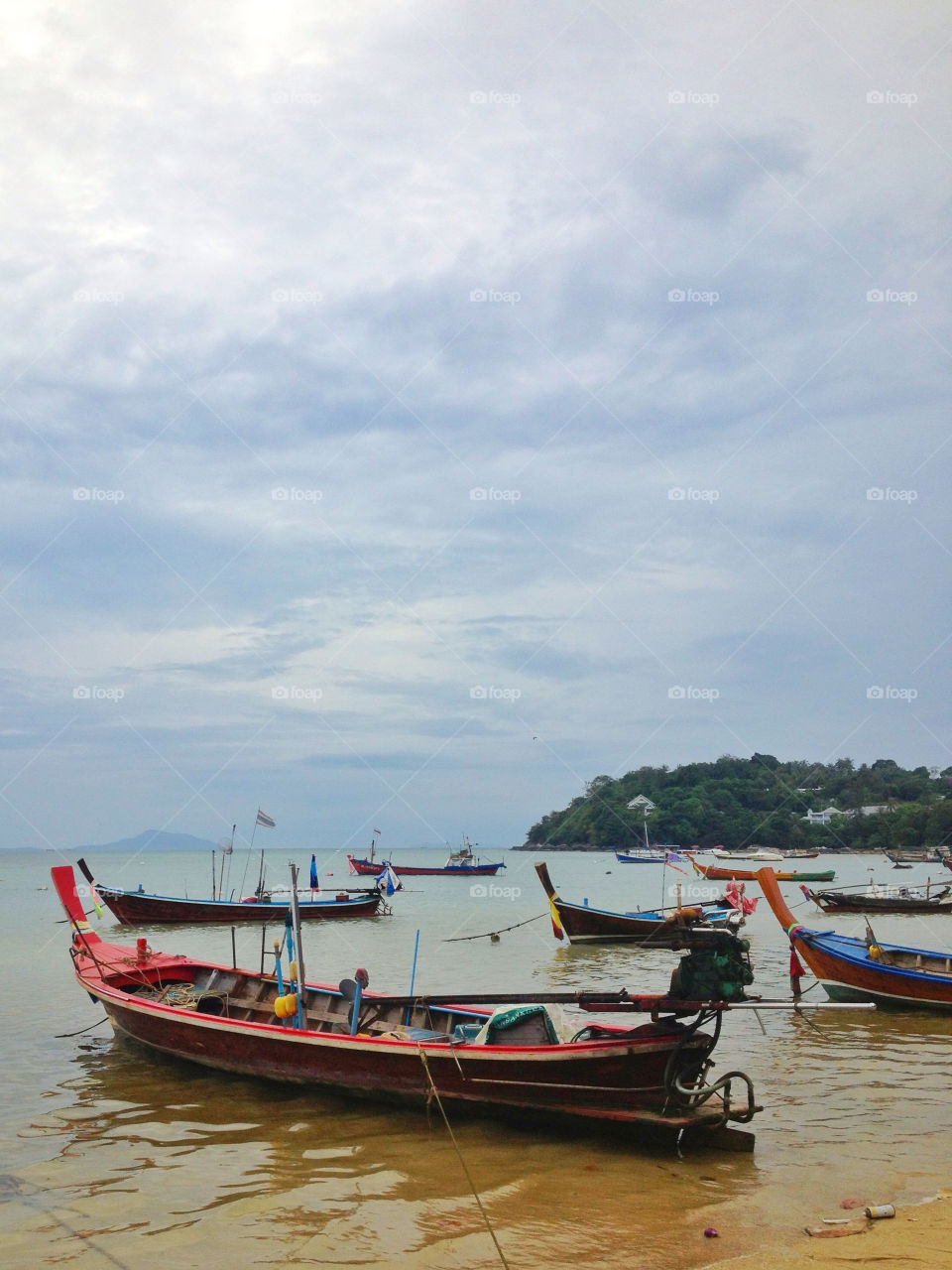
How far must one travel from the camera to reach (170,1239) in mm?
8008

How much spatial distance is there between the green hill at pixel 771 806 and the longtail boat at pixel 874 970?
3828 inches

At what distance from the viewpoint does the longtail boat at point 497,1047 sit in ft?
30.7

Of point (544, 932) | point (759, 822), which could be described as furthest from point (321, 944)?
point (759, 822)

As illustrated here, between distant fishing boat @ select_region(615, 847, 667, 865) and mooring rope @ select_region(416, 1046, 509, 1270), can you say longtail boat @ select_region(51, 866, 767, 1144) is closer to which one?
mooring rope @ select_region(416, 1046, 509, 1270)

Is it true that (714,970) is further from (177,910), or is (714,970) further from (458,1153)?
(177,910)

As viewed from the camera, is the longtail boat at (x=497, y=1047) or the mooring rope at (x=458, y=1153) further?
the longtail boat at (x=497, y=1047)

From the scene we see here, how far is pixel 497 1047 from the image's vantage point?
9.97 meters

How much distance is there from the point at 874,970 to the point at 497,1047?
34.6 feet

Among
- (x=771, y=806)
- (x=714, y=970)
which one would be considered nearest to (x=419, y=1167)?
(x=714, y=970)

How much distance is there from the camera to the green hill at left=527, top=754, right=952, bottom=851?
121 metres

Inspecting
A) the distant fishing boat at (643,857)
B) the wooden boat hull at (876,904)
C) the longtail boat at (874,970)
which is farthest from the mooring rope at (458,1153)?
the distant fishing boat at (643,857)

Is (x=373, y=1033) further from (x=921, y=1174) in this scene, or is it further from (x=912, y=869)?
(x=912, y=869)

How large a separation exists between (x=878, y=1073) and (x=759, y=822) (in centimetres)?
11641

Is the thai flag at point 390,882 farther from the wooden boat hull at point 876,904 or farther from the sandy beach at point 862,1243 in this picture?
the sandy beach at point 862,1243
